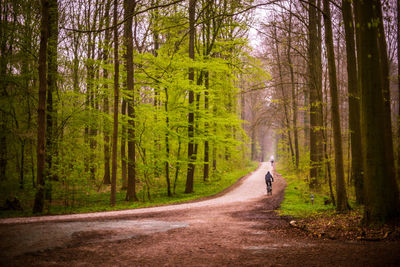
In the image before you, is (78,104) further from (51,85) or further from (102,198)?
(102,198)

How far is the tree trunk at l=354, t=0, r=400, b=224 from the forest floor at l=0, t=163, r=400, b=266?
1.04 meters

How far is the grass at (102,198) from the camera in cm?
1189

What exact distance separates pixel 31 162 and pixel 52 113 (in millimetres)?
2853

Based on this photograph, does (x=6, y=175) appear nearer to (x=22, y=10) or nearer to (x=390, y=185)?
(x=22, y=10)

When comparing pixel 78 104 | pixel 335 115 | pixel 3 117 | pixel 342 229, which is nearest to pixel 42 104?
pixel 78 104

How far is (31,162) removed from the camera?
1323cm

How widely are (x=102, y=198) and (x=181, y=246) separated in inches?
447

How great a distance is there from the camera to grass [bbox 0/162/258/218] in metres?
11.9

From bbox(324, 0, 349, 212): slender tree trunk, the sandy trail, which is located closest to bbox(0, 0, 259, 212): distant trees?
the sandy trail

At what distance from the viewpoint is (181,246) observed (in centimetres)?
568

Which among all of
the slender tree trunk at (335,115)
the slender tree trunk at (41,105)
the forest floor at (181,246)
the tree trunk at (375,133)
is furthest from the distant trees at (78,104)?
the tree trunk at (375,133)

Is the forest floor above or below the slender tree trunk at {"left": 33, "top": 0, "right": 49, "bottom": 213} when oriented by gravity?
below

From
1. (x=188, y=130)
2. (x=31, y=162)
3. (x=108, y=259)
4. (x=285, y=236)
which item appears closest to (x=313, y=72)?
(x=285, y=236)

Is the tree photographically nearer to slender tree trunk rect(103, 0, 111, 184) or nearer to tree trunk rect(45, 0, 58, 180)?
tree trunk rect(45, 0, 58, 180)
